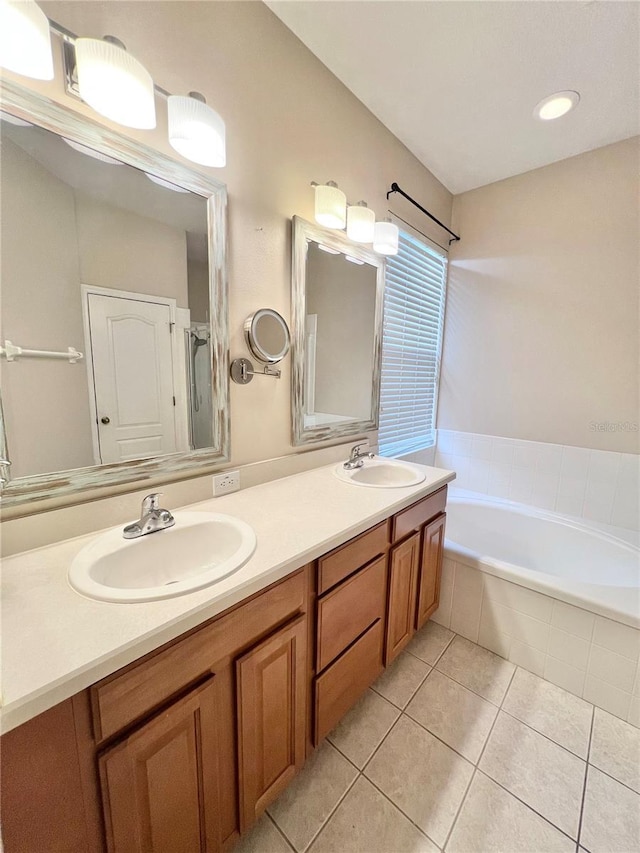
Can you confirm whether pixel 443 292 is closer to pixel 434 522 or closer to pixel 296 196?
pixel 296 196

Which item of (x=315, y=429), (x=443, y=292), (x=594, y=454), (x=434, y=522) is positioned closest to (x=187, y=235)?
(x=315, y=429)

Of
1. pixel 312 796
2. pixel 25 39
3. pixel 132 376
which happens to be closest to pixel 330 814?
pixel 312 796

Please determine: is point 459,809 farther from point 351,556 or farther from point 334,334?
point 334,334

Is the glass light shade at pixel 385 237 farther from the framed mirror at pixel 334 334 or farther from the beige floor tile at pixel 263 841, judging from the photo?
the beige floor tile at pixel 263 841

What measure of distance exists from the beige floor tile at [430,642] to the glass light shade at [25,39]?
2.41 m

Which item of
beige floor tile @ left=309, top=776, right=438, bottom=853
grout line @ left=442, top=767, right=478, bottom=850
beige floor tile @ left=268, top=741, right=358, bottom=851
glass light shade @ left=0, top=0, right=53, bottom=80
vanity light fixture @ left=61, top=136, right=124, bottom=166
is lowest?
beige floor tile @ left=268, top=741, right=358, bottom=851

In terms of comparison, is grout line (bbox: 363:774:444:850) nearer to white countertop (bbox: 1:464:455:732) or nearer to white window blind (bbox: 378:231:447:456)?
white countertop (bbox: 1:464:455:732)

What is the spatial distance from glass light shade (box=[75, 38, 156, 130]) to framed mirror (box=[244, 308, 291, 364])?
62cm

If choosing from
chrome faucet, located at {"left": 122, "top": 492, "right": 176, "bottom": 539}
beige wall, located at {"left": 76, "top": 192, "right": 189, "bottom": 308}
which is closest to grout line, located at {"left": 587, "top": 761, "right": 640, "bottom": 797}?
chrome faucet, located at {"left": 122, "top": 492, "right": 176, "bottom": 539}

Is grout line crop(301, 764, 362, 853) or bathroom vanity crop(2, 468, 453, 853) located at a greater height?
bathroom vanity crop(2, 468, 453, 853)

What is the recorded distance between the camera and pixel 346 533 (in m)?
1.02

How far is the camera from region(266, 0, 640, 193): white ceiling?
1.23m

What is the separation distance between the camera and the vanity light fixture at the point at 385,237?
169 cm

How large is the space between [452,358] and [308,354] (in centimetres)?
151
